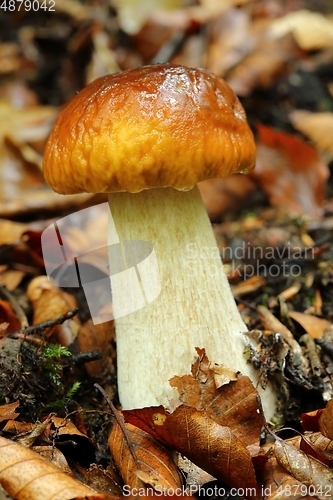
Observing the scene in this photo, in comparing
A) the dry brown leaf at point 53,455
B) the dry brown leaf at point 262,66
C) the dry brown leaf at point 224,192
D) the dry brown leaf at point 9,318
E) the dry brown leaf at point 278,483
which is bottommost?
the dry brown leaf at point 224,192

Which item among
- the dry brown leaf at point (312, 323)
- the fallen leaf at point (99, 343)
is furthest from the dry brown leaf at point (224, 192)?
the fallen leaf at point (99, 343)

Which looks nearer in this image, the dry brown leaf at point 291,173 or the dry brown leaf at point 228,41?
the dry brown leaf at point 291,173

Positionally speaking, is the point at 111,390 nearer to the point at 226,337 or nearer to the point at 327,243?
the point at 226,337

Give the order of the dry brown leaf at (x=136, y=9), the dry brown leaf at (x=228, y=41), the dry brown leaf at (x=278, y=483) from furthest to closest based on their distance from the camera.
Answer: the dry brown leaf at (x=136, y=9), the dry brown leaf at (x=228, y=41), the dry brown leaf at (x=278, y=483)

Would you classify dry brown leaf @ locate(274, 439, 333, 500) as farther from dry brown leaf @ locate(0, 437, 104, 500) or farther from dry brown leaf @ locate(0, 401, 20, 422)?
dry brown leaf @ locate(0, 401, 20, 422)

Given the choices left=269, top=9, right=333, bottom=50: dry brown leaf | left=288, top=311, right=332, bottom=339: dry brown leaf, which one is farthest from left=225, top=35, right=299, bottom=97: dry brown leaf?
left=288, top=311, right=332, bottom=339: dry brown leaf

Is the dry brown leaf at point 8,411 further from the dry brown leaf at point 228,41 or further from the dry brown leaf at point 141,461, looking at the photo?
the dry brown leaf at point 228,41

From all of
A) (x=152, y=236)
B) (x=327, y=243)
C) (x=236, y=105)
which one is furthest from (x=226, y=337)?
(x=327, y=243)
